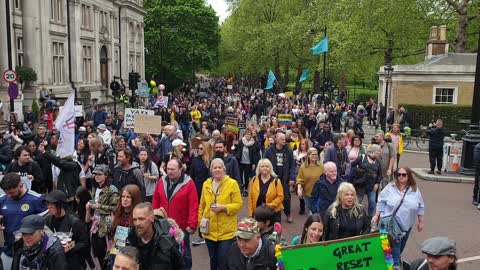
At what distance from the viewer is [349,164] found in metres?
10.6

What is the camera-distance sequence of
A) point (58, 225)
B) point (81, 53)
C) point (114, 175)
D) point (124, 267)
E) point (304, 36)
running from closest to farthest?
point (124, 267), point (58, 225), point (114, 175), point (81, 53), point (304, 36)

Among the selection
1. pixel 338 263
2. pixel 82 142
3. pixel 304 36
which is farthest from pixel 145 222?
pixel 304 36

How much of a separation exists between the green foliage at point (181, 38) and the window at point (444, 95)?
31.0m

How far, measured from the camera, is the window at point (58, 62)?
120 ft

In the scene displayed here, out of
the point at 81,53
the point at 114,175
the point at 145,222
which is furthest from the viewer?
the point at 81,53

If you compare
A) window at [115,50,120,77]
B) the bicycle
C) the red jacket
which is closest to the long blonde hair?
the red jacket

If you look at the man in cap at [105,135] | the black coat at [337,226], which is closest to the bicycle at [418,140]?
the man in cap at [105,135]

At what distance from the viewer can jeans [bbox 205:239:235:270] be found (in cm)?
648

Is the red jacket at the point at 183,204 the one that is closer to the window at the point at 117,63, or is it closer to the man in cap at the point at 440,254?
the man in cap at the point at 440,254

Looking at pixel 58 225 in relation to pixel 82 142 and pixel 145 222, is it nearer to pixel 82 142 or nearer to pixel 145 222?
pixel 145 222

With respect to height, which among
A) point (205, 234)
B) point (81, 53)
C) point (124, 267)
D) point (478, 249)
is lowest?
point (478, 249)

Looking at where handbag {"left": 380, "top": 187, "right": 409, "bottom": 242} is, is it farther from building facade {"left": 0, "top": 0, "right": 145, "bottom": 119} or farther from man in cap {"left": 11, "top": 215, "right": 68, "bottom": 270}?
building facade {"left": 0, "top": 0, "right": 145, "bottom": 119}

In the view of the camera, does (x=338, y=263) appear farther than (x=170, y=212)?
No

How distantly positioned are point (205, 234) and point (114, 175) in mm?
1869
